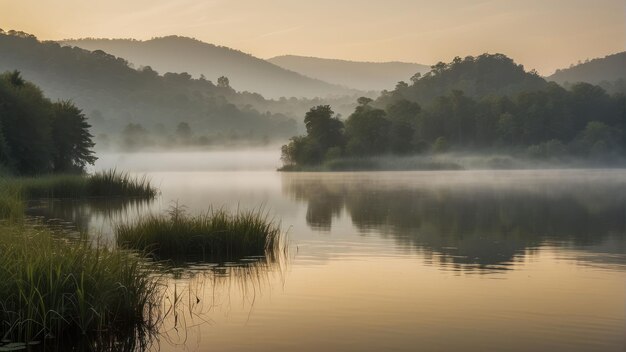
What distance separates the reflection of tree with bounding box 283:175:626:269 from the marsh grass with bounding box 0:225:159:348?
39.0ft

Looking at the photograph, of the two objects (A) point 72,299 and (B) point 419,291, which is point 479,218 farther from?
(A) point 72,299

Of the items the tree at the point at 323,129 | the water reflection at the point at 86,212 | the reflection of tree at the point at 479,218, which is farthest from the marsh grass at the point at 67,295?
the tree at the point at 323,129

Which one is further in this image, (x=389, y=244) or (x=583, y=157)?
(x=583, y=157)

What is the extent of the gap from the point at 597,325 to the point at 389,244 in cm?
1447

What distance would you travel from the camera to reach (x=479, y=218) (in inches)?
1654

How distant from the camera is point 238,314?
16469 mm

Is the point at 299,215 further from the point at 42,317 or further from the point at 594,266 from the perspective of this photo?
the point at 42,317

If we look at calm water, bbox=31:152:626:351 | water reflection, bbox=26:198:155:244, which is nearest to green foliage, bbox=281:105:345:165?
water reflection, bbox=26:198:155:244

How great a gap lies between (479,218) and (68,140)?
54798 millimetres

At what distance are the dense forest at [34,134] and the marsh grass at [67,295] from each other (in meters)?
48.9

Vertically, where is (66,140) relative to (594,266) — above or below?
above

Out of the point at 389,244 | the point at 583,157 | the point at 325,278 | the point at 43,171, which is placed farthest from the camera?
the point at 583,157

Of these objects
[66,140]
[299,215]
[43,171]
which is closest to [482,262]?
Answer: [299,215]

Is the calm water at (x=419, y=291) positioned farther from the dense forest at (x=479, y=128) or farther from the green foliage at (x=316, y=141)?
the dense forest at (x=479, y=128)
